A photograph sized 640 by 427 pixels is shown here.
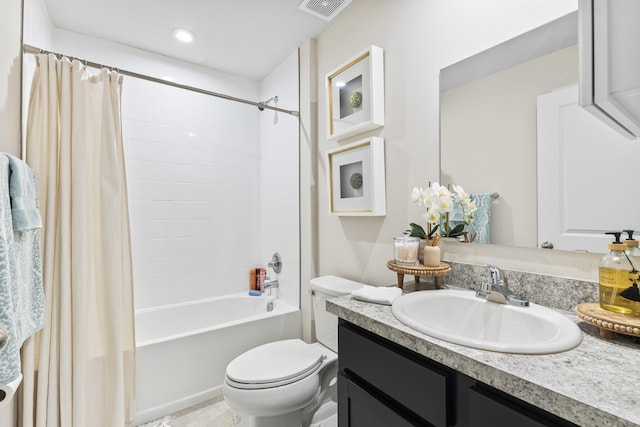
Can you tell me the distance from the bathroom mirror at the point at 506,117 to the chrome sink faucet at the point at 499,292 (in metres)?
0.15

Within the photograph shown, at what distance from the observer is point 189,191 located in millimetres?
2572

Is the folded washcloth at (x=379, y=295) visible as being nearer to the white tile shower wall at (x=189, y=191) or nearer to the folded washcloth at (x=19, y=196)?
the folded washcloth at (x=19, y=196)

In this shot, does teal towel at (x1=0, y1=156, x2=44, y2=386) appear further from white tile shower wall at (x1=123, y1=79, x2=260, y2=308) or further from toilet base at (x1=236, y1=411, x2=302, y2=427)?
white tile shower wall at (x1=123, y1=79, x2=260, y2=308)

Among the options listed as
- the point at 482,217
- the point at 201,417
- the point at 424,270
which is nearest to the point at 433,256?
the point at 424,270

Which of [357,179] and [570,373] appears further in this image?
[357,179]

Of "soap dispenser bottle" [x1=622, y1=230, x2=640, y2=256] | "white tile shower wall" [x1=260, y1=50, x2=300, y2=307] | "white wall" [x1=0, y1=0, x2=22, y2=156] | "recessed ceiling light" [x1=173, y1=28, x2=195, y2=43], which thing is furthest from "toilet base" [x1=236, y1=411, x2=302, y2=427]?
"recessed ceiling light" [x1=173, y1=28, x2=195, y2=43]

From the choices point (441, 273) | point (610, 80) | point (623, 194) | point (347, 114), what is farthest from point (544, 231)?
point (347, 114)

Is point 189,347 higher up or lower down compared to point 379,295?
lower down

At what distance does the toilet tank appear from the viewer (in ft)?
5.44

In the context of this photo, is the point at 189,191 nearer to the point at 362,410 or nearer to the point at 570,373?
the point at 362,410

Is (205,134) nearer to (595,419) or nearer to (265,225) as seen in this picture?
(265,225)

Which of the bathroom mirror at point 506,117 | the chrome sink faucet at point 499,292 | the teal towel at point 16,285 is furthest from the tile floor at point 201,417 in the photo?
A: the bathroom mirror at point 506,117

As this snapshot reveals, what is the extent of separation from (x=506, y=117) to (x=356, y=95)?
0.84 metres

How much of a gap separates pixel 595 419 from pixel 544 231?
0.67 metres
